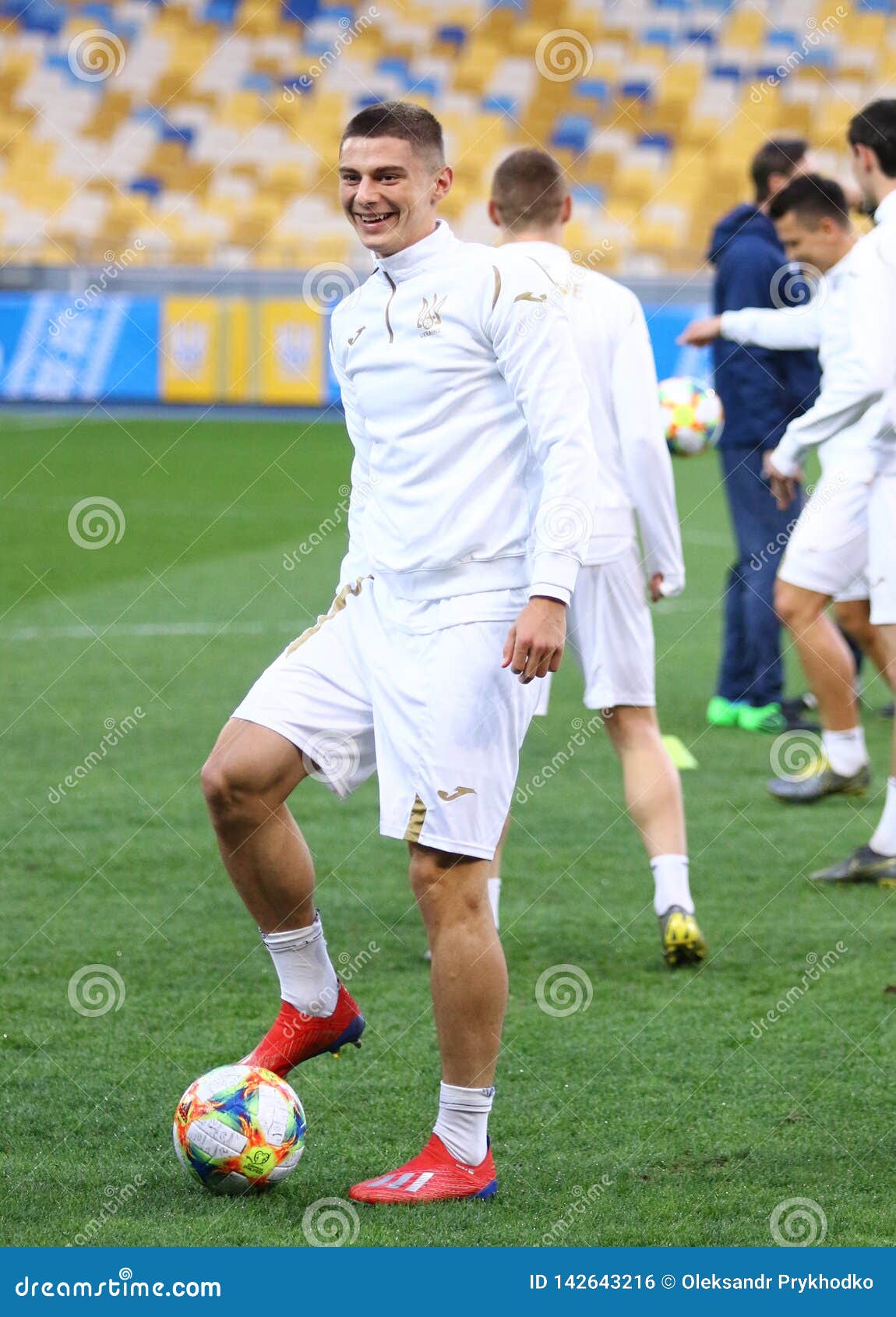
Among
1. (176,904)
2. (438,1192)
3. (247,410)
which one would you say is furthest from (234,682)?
(247,410)

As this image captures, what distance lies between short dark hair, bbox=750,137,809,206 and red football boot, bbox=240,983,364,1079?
15.7ft

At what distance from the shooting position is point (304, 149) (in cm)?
2991

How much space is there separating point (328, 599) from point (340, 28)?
22031 mm

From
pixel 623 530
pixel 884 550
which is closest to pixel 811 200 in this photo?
pixel 884 550

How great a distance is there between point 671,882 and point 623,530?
1.00 meters

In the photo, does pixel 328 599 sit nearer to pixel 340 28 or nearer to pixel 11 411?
pixel 11 411

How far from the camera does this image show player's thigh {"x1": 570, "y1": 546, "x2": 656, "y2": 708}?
511cm
